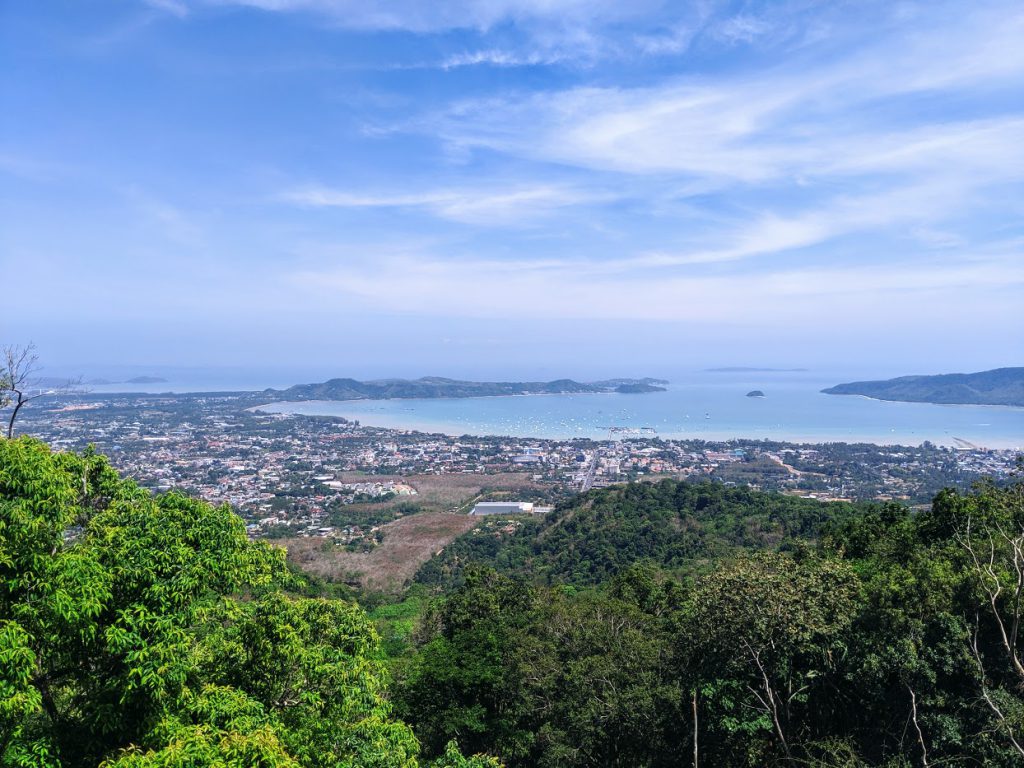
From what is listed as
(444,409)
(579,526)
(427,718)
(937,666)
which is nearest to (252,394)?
(444,409)

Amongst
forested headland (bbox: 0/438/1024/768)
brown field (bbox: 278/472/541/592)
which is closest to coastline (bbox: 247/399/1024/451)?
brown field (bbox: 278/472/541/592)

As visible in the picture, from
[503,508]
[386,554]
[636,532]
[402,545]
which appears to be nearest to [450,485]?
[503,508]

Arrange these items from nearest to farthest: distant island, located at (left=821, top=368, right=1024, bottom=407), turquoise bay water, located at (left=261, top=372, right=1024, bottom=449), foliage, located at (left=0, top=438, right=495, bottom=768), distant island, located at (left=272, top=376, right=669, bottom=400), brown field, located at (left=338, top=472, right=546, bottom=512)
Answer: foliage, located at (left=0, top=438, right=495, bottom=768) → brown field, located at (left=338, top=472, right=546, bottom=512) → turquoise bay water, located at (left=261, top=372, right=1024, bottom=449) → distant island, located at (left=821, top=368, right=1024, bottom=407) → distant island, located at (left=272, top=376, right=669, bottom=400)

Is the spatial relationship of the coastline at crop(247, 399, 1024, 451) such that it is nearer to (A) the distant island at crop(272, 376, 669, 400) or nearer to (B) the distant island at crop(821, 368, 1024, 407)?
(B) the distant island at crop(821, 368, 1024, 407)

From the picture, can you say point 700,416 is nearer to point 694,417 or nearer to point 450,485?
point 694,417

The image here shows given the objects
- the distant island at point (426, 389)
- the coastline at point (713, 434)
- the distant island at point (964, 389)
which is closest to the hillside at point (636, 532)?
the coastline at point (713, 434)

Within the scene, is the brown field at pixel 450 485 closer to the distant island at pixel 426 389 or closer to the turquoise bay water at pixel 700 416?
the turquoise bay water at pixel 700 416

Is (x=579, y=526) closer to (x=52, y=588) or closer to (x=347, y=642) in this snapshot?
(x=347, y=642)
